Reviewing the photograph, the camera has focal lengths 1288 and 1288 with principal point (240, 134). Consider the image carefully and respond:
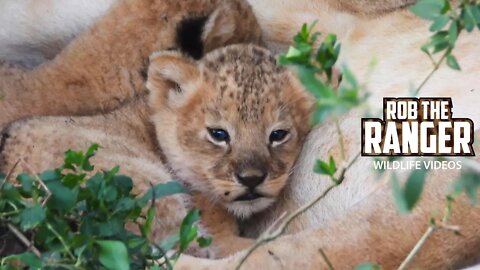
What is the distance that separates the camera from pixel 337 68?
439 cm

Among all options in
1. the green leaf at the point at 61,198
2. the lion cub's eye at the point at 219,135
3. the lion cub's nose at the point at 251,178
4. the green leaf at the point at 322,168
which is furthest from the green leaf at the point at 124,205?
the lion cub's eye at the point at 219,135

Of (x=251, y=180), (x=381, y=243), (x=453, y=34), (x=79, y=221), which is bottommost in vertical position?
(x=381, y=243)

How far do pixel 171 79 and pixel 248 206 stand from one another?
529 mm

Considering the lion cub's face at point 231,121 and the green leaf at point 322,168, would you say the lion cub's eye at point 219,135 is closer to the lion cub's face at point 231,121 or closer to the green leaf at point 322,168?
the lion cub's face at point 231,121

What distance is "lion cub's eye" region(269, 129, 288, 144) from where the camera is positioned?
4055 mm

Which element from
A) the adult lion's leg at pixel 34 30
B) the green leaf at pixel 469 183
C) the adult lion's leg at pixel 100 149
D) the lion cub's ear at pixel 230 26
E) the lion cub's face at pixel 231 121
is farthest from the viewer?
the adult lion's leg at pixel 34 30

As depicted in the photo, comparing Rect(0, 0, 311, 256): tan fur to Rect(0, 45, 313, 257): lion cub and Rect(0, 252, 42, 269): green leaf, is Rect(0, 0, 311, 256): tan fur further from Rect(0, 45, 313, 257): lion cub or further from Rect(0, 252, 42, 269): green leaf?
Rect(0, 252, 42, 269): green leaf

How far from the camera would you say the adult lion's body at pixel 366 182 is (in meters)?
3.63

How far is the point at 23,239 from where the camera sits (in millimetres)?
3135

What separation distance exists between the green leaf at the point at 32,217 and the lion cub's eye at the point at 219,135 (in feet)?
3.44

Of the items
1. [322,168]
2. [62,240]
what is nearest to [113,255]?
[62,240]

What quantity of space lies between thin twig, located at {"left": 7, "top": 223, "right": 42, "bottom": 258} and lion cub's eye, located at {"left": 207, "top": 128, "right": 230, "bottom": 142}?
→ 0.99 meters

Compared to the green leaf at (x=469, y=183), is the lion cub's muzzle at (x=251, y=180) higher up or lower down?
lower down

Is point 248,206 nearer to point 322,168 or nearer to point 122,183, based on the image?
point 122,183
